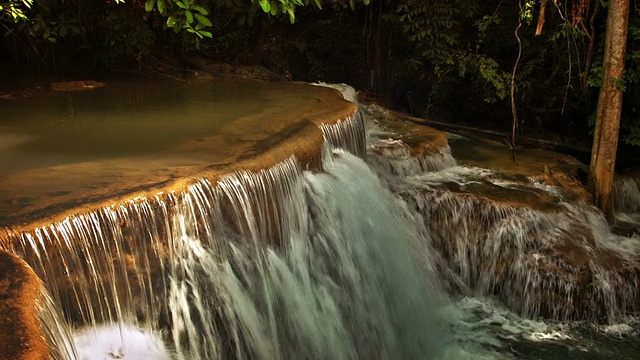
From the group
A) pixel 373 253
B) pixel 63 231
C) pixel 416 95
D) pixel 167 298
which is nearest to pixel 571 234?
pixel 373 253

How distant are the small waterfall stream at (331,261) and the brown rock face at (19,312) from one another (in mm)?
367

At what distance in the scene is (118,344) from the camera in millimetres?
3781

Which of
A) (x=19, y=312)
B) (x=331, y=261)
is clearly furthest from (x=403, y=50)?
(x=19, y=312)

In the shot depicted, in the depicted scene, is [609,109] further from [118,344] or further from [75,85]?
[75,85]

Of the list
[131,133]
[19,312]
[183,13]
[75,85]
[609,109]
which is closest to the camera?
[19,312]

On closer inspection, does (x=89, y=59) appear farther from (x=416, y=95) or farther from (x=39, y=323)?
(x=39, y=323)

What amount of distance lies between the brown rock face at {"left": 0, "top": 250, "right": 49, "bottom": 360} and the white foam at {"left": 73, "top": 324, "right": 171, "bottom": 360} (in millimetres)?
775

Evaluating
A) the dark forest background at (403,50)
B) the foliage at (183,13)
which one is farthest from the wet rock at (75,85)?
the foliage at (183,13)

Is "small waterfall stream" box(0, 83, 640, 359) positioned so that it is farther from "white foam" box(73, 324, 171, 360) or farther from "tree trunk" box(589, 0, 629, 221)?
"tree trunk" box(589, 0, 629, 221)

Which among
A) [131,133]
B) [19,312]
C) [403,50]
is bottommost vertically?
[19,312]

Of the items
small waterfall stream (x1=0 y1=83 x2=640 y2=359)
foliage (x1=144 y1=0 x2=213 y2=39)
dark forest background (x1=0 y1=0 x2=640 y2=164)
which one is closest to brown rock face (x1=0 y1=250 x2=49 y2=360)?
small waterfall stream (x1=0 y1=83 x2=640 y2=359)

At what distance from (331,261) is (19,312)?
3064mm

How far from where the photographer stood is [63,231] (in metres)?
3.53

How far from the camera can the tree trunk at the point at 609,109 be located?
22.4ft
